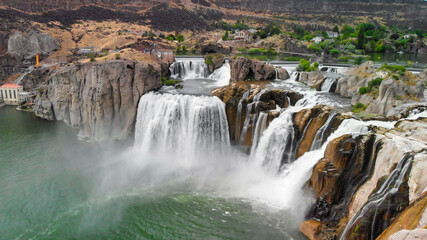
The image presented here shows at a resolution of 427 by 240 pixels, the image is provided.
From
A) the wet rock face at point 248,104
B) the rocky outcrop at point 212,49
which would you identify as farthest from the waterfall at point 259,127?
the rocky outcrop at point 212,49

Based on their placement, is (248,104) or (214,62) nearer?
(248,104)

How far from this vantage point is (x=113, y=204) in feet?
73.9

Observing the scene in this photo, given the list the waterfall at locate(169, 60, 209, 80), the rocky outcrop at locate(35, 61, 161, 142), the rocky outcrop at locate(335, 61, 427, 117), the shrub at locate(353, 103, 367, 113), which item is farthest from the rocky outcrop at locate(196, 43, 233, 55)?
the shrub at locate(353, 103, 367, 113)

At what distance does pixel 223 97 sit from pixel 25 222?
65.0ft

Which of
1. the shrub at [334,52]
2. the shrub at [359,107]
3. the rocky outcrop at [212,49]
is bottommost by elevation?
the shrub at [359,107]

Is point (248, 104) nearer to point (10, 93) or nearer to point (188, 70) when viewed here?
point (188, 70)

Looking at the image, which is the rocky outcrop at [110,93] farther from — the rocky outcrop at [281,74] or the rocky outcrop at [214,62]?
the rocky outcrop at [281,74]

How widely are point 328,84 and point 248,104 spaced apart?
10.8 metres

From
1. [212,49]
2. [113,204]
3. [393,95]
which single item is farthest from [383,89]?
[212,49]

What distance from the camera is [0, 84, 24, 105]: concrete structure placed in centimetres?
4909

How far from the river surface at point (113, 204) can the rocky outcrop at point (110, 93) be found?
166 inches

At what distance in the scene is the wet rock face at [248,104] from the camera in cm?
2823

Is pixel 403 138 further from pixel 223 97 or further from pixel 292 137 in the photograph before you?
pixel 223 97

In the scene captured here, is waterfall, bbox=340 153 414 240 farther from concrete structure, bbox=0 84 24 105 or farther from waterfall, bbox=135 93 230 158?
concrete structure, bbox=0 84 24 105
